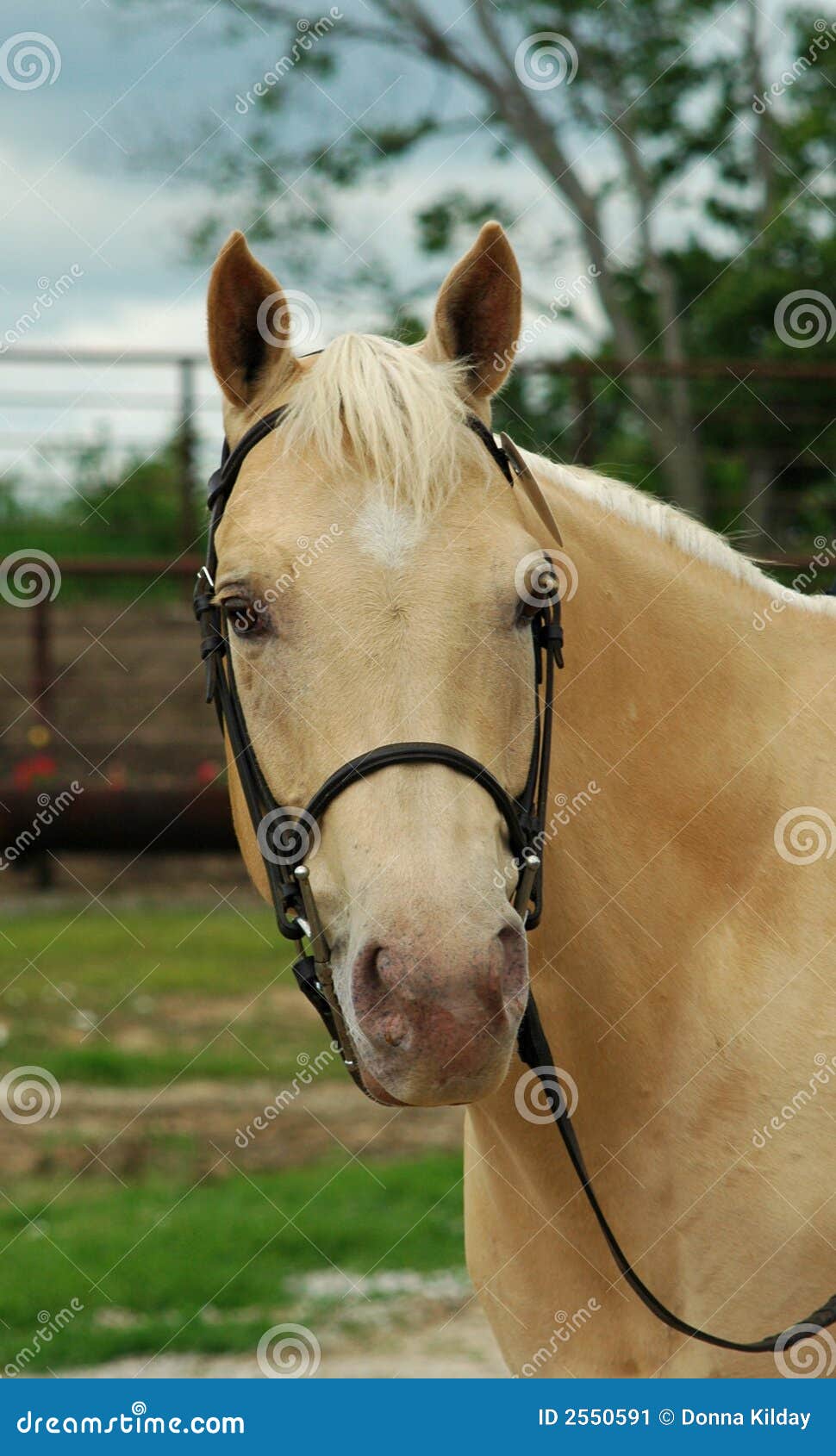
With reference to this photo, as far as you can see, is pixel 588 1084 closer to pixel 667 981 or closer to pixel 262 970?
pixel 667 981

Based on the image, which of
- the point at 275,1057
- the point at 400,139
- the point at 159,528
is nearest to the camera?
the point at 275,1057

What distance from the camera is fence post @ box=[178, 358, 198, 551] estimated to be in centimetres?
1073

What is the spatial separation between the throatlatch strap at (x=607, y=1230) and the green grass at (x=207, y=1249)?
2.85 metres

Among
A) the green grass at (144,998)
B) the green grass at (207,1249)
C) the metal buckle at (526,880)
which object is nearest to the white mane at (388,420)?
the metal buckle at (526,880)

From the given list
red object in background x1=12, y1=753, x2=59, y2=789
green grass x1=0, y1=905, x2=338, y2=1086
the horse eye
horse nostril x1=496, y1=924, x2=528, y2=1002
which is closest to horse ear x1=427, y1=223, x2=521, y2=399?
the horse eye

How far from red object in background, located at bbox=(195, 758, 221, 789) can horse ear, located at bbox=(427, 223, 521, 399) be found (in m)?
7.86

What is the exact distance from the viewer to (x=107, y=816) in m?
9.43

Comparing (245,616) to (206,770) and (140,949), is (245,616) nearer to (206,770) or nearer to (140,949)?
(140,949)

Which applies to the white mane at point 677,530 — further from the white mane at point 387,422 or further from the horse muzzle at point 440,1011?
the horse muzzle at point 440,1011

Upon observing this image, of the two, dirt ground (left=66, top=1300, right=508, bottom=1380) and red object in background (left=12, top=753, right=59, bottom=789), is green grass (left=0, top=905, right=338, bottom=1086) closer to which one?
red object in background (left=12, top=753, right=59, bottom=789)

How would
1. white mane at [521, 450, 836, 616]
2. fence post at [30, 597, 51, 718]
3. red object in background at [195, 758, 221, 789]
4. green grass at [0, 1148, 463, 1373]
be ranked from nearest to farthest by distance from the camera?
white mane at [521, 450, 836, 616] < green grass at [0, 1148, 463, 1373] < red object in background at [195, 758, 221, 789] < fence post at [30, 597, 51, 718]

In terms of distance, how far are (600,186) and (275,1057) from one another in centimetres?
930

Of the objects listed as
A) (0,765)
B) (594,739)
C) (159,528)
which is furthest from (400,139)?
(594,739)

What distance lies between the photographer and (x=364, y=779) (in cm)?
200
